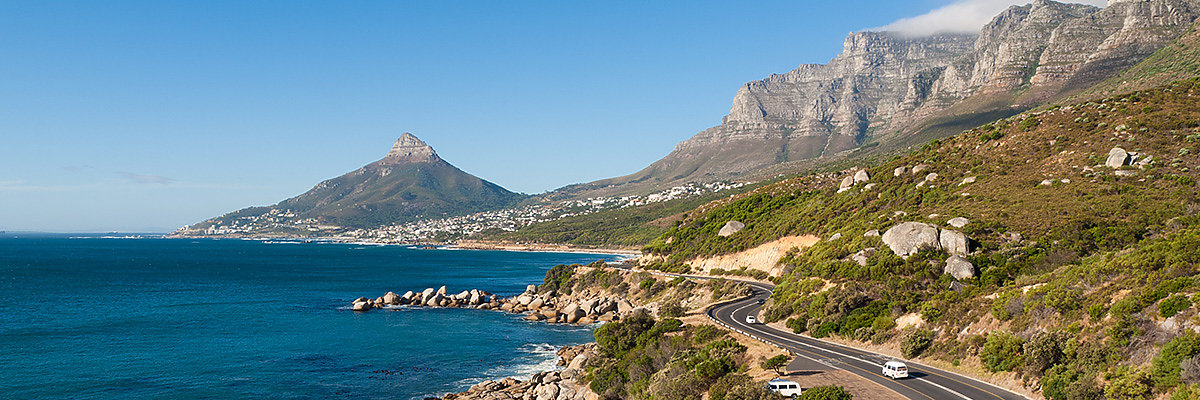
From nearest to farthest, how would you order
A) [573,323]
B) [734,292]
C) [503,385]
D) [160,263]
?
[503,385], [734,292], [573,323], [160,263]

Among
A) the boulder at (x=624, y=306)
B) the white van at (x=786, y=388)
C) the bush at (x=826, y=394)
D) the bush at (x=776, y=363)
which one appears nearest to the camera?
the bush at (x=826, y=394)

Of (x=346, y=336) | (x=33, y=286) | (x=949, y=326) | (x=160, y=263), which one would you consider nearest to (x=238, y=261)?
(x=160, y=263)

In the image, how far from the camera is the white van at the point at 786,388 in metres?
26.9

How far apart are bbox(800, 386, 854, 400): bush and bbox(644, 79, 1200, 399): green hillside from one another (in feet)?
26.7

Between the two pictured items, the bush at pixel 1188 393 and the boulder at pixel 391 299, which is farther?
the boulder at pixel 391 299

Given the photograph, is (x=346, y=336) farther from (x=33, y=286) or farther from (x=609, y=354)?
(x=33, y=286)

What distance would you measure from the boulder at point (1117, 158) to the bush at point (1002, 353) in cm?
3774

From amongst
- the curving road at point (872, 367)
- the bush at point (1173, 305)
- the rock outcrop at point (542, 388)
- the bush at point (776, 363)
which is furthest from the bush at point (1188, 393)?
the rock outcrop at point (542, 388)

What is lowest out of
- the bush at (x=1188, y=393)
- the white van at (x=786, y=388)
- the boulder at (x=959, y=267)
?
the white van at (x=786, y=388)

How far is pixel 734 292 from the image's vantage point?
6275 cm

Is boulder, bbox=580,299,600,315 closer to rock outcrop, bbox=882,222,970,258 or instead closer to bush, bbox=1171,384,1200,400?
rock outcrop, bbox=882,222,970,258

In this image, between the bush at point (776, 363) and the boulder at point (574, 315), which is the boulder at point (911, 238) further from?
the boulder at point (574, 315)

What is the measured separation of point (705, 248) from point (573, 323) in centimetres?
2717

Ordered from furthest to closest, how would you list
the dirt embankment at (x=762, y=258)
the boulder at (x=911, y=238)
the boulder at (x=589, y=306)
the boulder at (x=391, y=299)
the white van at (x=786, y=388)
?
the boulder at (x=391, y=299) → the boulder at (x=589, y=306) → the dirt embankment at (x=762, y=258) → the boulder at (x=911, y=238) → the white van at (x=786, y=388)
